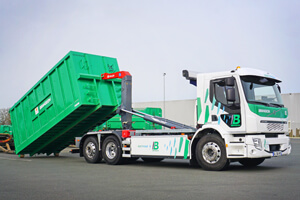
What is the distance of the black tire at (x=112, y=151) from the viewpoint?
1264 centimetres

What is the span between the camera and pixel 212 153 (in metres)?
10.3

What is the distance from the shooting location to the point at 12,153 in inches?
738

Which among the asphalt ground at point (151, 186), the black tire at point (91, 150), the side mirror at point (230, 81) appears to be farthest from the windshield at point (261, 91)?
the black tire at point (91, 150)

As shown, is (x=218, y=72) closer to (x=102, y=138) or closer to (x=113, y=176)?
(x=113, y=176)

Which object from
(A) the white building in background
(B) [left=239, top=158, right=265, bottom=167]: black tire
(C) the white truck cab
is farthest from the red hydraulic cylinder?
(A) the white building in background

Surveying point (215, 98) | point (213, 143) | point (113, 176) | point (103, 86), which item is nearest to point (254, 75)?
point (215, 98)

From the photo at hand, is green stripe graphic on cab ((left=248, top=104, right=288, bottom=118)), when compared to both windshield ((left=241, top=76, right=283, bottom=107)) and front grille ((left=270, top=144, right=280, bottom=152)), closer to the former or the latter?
windshield ((left=241, top=76, right=283, bottom=107))

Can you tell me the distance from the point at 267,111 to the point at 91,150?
6.33 metres

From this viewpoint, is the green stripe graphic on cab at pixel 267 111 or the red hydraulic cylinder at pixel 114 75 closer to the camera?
the green stripe graphic on cab at pixel 267 111

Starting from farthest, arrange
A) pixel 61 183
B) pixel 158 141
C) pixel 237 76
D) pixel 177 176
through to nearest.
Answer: pixel 158 141
pixel 237 76
pixel 177 176
pixel 61 183

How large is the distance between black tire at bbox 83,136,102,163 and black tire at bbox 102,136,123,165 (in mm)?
321

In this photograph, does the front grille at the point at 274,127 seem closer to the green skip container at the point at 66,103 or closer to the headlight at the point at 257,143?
the headlight at the point at 257,143

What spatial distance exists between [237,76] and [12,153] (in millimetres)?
12722

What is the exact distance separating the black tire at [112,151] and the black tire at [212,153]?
3148 millimetres
